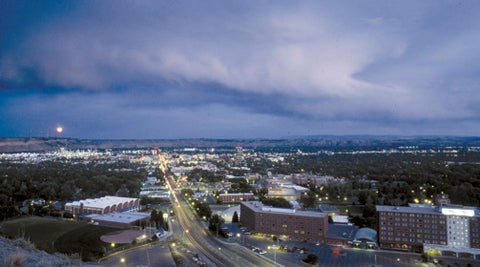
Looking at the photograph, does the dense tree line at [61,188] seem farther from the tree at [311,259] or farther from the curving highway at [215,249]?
the tree at [311,259]

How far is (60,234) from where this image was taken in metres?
18.3

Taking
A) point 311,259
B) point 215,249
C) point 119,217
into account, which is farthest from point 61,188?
point 311,259

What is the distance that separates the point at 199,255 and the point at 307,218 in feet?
21.1

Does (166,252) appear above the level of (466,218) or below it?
below

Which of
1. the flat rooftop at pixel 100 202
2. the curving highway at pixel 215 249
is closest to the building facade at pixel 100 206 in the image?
the flat rooftop at pixel 100 202

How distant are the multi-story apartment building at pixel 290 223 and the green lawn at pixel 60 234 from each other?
8282 millimetres

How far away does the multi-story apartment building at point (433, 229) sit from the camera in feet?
53.8

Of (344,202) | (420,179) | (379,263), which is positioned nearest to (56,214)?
(379,263)

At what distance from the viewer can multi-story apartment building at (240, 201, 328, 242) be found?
1853cm

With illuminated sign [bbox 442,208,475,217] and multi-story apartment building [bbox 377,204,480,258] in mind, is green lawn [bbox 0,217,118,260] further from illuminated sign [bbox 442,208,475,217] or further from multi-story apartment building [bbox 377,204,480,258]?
illuminated sign [bbox 442,208,475,217]

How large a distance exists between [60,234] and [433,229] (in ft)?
63.3

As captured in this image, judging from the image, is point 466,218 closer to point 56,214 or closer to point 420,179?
point 420,179

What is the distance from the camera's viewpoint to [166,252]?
15984 millimetres

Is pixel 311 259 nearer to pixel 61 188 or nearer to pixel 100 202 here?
pixel 100 202
